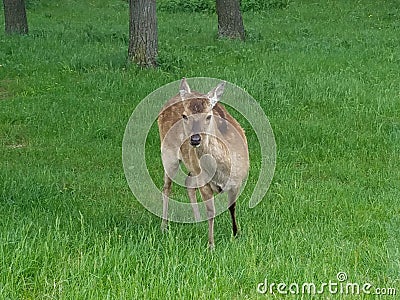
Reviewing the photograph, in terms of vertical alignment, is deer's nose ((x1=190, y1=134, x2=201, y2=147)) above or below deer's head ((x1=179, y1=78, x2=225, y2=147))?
below

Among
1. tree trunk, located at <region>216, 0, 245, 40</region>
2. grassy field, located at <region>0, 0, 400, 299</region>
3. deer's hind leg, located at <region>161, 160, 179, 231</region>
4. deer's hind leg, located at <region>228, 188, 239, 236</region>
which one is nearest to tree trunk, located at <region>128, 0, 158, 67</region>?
grassy field, located at <region>0, 0, 400, 299</region>

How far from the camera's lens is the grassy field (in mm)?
4785

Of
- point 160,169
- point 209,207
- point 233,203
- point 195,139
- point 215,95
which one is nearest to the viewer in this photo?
point 195,139

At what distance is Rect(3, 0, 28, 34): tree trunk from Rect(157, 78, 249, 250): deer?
12684mm

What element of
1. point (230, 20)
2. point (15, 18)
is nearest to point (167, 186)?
point (230, 20)

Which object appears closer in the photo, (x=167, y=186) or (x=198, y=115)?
(x=198, y=115)

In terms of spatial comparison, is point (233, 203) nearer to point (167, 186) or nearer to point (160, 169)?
point (167, 186)

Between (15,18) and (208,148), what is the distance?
1378cm

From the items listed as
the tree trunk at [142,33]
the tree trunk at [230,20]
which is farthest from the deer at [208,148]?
the tree trunk at [230,20]

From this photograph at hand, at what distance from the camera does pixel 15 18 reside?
18359 millimetres

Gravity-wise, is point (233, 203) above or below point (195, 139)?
below

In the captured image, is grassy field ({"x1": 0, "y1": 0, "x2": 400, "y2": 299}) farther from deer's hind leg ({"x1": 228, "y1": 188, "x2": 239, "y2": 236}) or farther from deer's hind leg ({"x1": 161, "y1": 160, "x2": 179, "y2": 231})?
deer's hind leg ({"x1": 161, "y1": 160, "x2": 179, "y2": 231})

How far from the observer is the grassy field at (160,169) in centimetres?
479

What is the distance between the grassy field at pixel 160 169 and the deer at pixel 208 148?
32 cm
